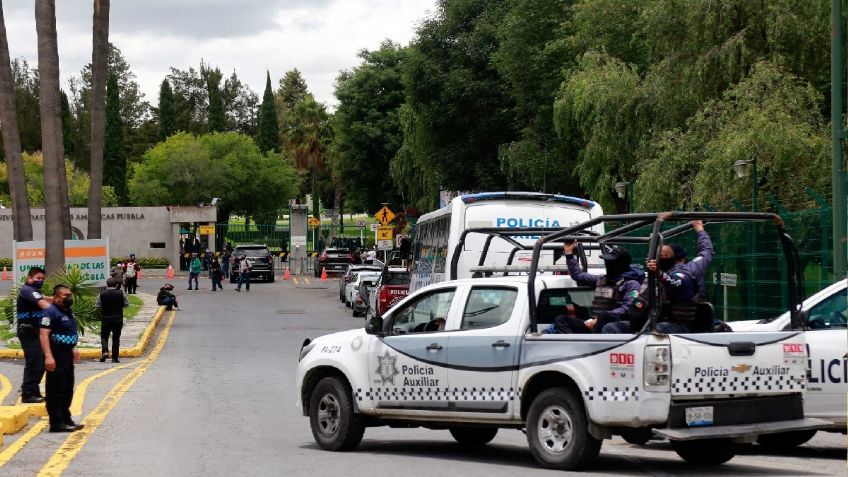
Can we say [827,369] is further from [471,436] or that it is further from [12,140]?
[12,140]

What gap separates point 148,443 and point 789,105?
1922 centimetres

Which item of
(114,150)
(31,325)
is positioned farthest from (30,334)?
(114,150)

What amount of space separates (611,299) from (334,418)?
3243 millimetres

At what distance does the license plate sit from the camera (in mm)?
10188

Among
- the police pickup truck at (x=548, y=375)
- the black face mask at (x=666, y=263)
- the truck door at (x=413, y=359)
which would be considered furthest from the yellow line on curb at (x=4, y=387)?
the black face mask at (x=666, y=263)

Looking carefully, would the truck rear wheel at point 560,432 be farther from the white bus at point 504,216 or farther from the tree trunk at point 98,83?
the tree trunk at point 98,83

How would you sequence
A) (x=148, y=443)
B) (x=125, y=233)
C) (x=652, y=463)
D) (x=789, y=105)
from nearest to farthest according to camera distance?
(x=652, y=463), (x=148, y=443), (x=789, y=105), (x=125, y=233)

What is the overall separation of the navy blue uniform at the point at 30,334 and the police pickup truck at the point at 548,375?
4244 millimetres

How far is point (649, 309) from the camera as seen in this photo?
10133 mm

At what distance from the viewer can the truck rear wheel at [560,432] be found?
34.6ft

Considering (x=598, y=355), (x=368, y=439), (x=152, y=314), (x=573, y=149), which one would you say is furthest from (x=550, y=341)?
(x=573, y=149)

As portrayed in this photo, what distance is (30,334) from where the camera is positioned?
53.2ft

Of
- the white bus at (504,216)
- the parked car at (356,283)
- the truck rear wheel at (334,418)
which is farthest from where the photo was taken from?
the parked car at (356,283)

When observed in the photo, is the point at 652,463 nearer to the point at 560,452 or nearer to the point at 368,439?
the point at 560,452
